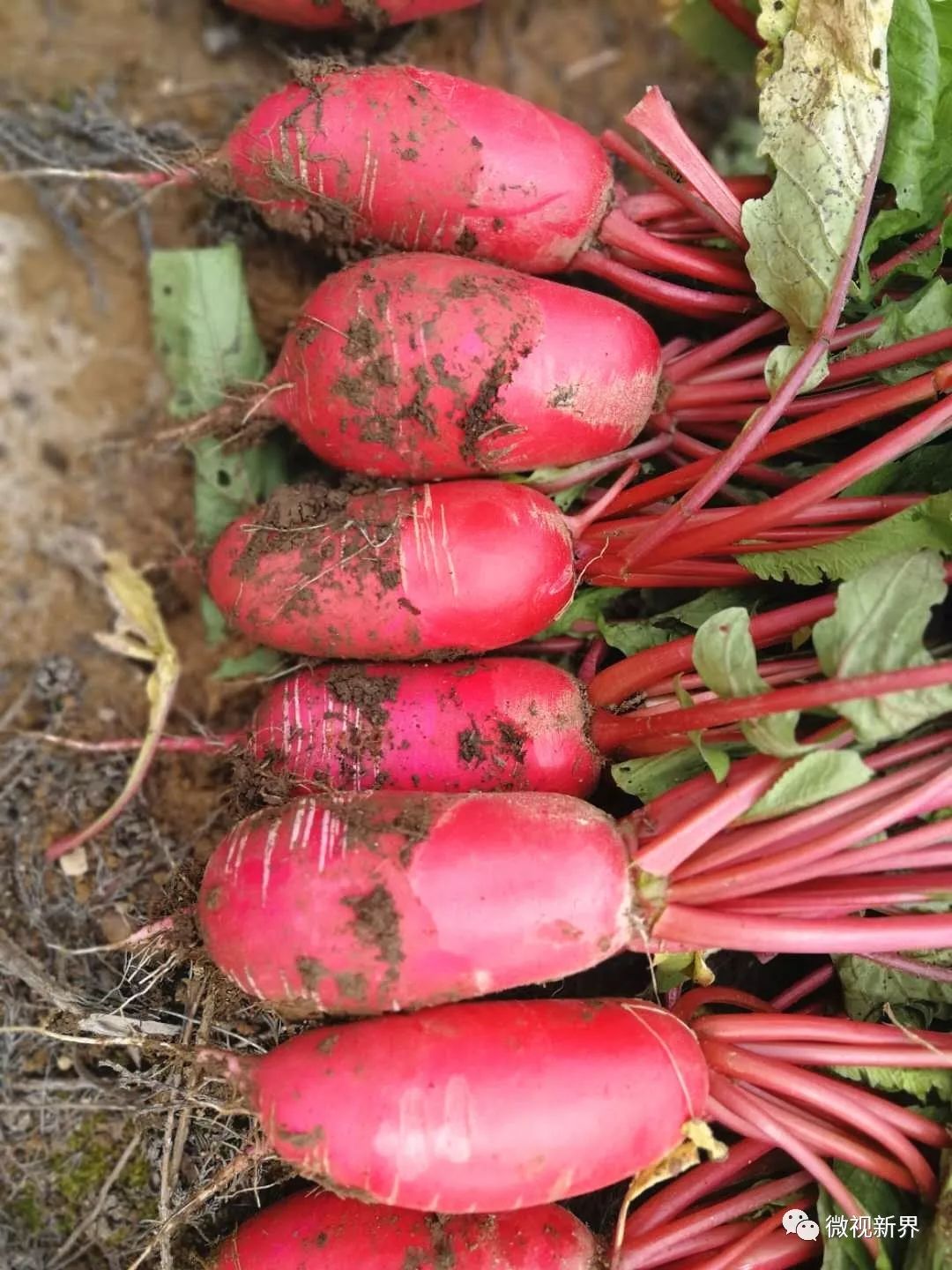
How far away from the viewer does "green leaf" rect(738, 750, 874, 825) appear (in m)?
1.63

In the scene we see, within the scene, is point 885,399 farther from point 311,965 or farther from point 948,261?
point 311,965

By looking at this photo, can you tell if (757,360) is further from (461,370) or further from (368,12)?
(368,12)

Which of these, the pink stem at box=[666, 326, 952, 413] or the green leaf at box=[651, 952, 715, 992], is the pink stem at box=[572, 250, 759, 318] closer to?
the pink stem at box=[666, 326, 952, 413]

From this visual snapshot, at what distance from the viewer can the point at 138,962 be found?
6.72ft

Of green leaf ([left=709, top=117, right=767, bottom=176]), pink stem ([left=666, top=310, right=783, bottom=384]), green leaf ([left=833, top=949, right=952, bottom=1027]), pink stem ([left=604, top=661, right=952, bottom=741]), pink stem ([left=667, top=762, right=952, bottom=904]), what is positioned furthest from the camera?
green leaf ([left=709, top=117, right=767, bottom=176])

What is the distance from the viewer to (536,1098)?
167 cm

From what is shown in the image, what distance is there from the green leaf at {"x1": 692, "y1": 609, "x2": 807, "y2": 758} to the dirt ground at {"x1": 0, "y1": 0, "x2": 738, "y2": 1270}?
3.76 feet

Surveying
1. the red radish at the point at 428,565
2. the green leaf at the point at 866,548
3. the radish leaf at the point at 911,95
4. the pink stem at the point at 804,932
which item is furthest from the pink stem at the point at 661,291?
the pink stem at the point at 804,932

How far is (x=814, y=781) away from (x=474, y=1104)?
0.80 m

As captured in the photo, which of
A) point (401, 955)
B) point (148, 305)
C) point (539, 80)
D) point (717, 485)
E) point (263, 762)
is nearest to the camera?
point (401, 955)

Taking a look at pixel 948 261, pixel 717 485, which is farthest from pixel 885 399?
pixel 948 261

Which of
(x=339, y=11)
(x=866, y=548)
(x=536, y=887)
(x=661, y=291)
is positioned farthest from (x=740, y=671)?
(x=339, y=11)

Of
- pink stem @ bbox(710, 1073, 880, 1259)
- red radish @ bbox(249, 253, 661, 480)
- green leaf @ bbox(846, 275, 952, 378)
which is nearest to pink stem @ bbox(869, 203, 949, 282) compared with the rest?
green leaf @ bbox(846, 275, 952, 378)

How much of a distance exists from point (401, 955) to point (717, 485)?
3.62 feet
